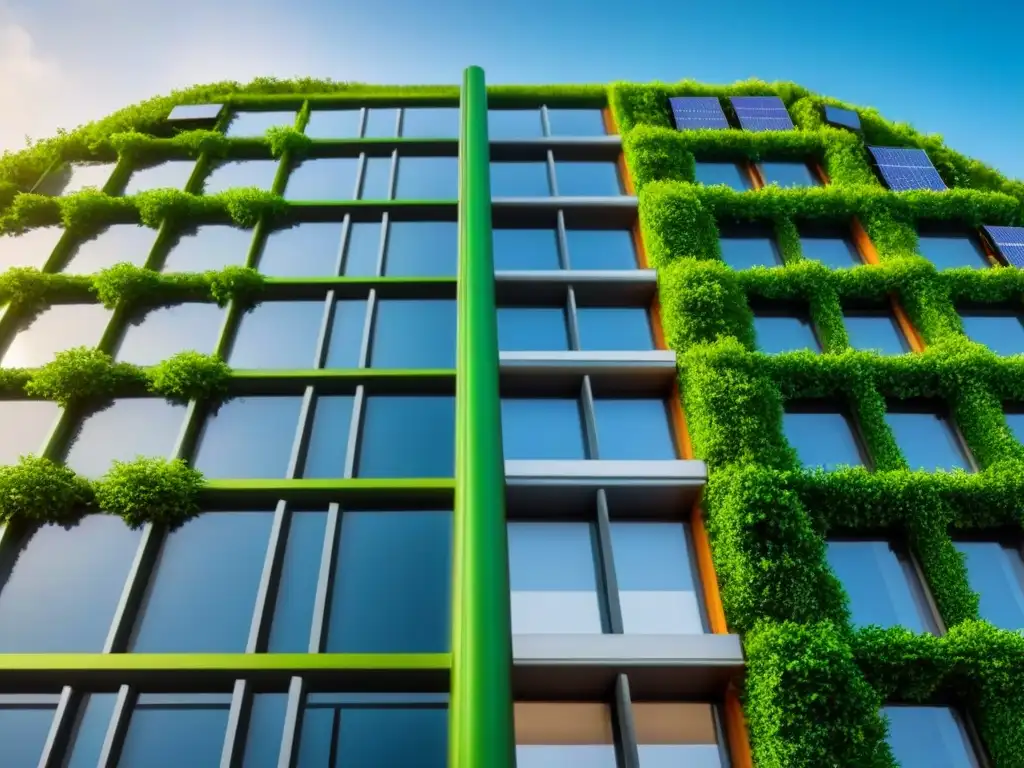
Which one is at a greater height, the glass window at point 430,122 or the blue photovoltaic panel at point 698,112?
the glass window at point 430,122

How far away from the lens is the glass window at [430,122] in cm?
2594

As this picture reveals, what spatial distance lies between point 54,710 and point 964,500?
15.4 m

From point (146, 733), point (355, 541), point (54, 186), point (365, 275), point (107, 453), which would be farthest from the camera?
point (54, 186)

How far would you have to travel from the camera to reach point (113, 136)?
24.3 m

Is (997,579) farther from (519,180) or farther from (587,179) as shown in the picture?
(519,180)

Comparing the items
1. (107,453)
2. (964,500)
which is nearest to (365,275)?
(107,453)

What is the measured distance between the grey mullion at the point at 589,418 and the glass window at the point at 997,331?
9142 millimetres

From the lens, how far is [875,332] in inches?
743

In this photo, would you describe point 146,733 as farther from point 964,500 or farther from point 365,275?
point 964,500

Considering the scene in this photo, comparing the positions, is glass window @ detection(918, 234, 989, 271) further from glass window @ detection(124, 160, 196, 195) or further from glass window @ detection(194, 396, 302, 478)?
glass window @ detection(124, 160, 196, 195)

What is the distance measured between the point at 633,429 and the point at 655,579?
351cm

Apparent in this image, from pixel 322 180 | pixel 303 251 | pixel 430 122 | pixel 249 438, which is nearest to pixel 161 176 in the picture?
pixel 322 180

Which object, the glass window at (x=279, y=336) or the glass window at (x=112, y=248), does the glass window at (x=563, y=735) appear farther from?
the glass window at (x=112, y=248)

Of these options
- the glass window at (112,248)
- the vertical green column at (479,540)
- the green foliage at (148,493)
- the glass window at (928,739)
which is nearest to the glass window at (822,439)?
the glass window at (928,739)
